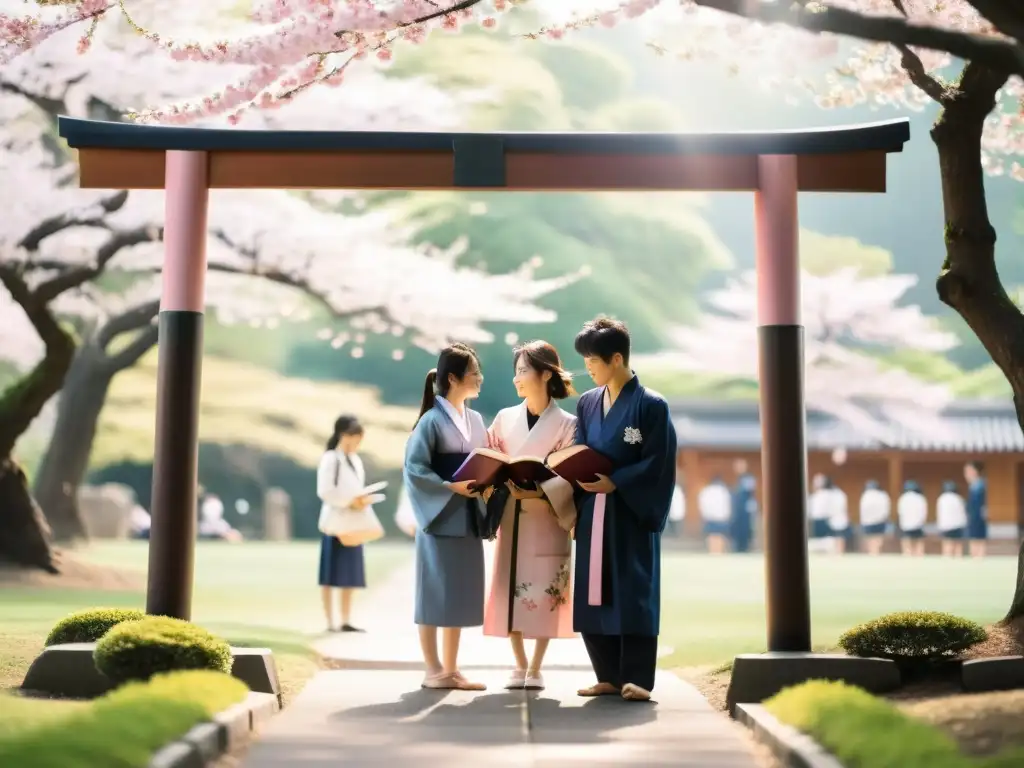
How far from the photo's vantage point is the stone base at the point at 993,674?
661cm

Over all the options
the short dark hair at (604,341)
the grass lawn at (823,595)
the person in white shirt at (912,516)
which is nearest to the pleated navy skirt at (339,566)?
the grass lawn at (823,595)

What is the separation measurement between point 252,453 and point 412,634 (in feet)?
80.1

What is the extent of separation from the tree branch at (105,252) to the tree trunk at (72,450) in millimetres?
3406

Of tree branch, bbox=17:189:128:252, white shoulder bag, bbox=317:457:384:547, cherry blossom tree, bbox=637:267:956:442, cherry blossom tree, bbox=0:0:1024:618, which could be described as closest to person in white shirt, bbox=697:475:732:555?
cherry blossom tree, bbox=637:267:956:442

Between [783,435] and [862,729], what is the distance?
238 centimetres

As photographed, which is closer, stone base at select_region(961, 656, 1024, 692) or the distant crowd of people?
stone base at select_region(961, 656, 1024, 692)

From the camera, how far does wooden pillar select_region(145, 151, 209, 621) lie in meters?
7.09

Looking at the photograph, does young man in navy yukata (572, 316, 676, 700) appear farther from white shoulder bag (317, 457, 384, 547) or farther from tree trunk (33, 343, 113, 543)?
tree trunk (33, 343, 113, 543)

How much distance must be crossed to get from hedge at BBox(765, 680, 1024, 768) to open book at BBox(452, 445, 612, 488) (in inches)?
59.6

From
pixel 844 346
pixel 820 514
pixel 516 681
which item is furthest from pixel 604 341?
pixel 844 346

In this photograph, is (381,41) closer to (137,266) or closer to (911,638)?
(911,638)

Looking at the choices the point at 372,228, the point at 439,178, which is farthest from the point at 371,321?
the point at 439,178

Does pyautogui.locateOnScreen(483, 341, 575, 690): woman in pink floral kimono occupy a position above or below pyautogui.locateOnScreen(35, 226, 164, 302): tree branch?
below

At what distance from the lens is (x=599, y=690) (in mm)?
6938
